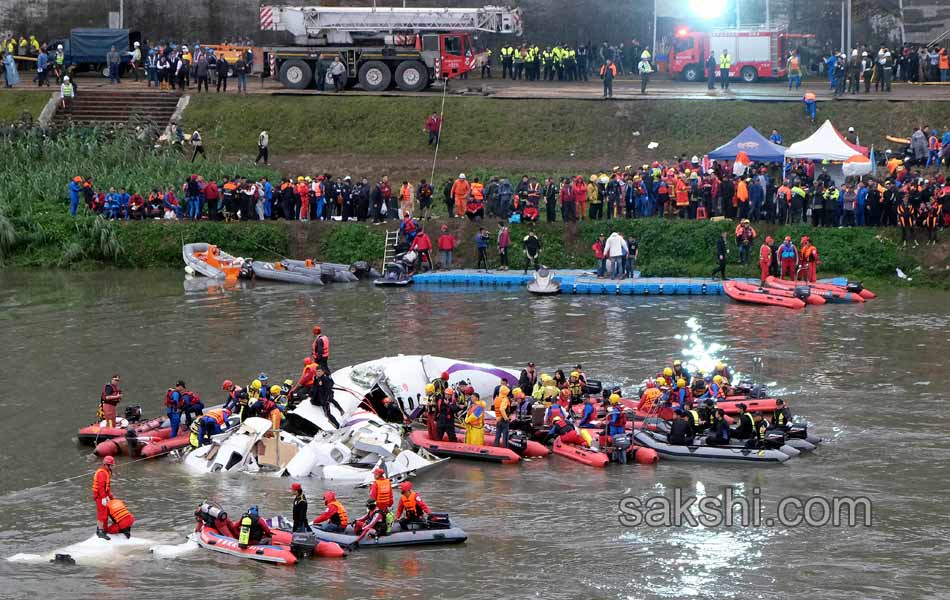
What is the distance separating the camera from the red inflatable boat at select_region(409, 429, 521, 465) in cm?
2555

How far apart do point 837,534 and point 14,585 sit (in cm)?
1200

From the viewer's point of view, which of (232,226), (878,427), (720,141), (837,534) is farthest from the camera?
(720,141)

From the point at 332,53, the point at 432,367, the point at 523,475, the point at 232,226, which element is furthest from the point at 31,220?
the point at 523,475

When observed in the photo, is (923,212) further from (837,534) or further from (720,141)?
(837,534)

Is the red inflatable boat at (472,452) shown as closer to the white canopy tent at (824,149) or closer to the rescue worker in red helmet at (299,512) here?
the rescue worker in red helmet at (299,512)

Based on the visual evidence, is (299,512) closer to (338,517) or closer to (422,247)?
(338,517)

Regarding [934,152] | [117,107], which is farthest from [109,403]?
[117,107]

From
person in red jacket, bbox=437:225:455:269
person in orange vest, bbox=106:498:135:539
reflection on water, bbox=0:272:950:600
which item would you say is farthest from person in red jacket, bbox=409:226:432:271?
person in orange vest, bbox=106:498:135:539

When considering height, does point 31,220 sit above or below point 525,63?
below

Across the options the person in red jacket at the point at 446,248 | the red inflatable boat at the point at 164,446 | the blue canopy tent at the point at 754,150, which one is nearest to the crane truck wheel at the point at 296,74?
the person in red jacket at the point at 446,248

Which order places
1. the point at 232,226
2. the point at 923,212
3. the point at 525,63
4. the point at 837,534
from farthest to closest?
the point at 525,63 → the point at 232,226 → the point at 923,212 → the point at 837,534

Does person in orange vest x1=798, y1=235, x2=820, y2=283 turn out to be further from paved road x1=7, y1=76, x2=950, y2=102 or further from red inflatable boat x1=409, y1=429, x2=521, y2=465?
red inflatable boat x1=409, y1=429, x2=521, y2=465

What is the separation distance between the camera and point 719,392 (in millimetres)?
27797

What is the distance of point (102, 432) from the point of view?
86.7 feet
